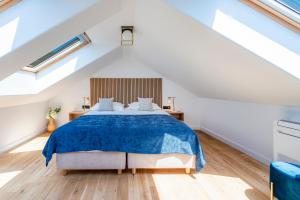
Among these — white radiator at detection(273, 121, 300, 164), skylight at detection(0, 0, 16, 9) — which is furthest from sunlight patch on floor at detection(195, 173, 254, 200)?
skylight at detection(0, 0, 16, 9)

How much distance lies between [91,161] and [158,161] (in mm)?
896

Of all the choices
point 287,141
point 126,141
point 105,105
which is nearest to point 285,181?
point 287,141

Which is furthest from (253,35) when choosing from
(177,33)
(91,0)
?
(91,0)

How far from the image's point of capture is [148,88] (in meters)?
5.79

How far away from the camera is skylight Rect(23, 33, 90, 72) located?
12.2 ft

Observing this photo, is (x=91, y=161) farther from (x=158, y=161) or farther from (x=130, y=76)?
(x=130, y=76)

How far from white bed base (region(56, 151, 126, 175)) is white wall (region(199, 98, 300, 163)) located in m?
2.19

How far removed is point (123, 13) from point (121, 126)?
163 cm

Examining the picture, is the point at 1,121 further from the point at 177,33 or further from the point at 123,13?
the point at 177,33

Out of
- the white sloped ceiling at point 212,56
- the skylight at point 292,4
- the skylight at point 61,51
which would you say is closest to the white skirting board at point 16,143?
the skylight at point 61,51

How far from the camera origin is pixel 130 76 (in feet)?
18.9

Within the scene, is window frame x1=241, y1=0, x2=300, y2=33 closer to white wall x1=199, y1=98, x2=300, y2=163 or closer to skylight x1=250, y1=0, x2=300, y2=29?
skylight x1=250, y1=0, x2=300, y2=29

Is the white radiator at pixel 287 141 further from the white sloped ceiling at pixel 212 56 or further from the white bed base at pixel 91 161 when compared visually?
the white bed base at pixel 91 161

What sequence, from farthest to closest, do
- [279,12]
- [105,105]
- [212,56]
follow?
[105,105], [212,56], [279,12]
